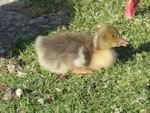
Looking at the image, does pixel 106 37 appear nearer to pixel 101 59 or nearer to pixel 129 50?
pixel 101 59

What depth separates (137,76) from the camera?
5.34 metres

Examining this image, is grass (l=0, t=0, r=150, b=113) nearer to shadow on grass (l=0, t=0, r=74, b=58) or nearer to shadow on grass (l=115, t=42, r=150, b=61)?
shadow on grass (l=115, t=42, r=150, b=61)

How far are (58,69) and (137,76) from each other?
0.88 m

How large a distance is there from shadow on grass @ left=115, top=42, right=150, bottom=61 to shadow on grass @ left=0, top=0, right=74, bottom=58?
123cm

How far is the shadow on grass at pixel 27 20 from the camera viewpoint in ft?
21.2

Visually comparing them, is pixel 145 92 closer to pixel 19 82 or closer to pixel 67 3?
pixel 19 82

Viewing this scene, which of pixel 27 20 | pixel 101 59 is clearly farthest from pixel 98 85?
pixel 27 20

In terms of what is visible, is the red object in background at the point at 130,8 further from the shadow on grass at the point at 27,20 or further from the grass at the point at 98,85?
the shadow on grass at the point at 27,20

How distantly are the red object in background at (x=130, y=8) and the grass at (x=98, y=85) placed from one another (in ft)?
0.65

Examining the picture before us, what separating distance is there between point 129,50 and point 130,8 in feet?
3.30

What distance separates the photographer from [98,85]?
530cm

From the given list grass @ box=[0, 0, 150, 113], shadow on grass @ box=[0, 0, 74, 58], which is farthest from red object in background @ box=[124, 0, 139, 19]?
shadow on grass @ box=[0, 0, 74, 58]

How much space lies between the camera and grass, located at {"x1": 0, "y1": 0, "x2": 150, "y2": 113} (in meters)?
4.90

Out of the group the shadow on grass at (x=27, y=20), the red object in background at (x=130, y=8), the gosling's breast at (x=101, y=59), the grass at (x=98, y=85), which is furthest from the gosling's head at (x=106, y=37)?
the red object in background at (x=130, y=8)
